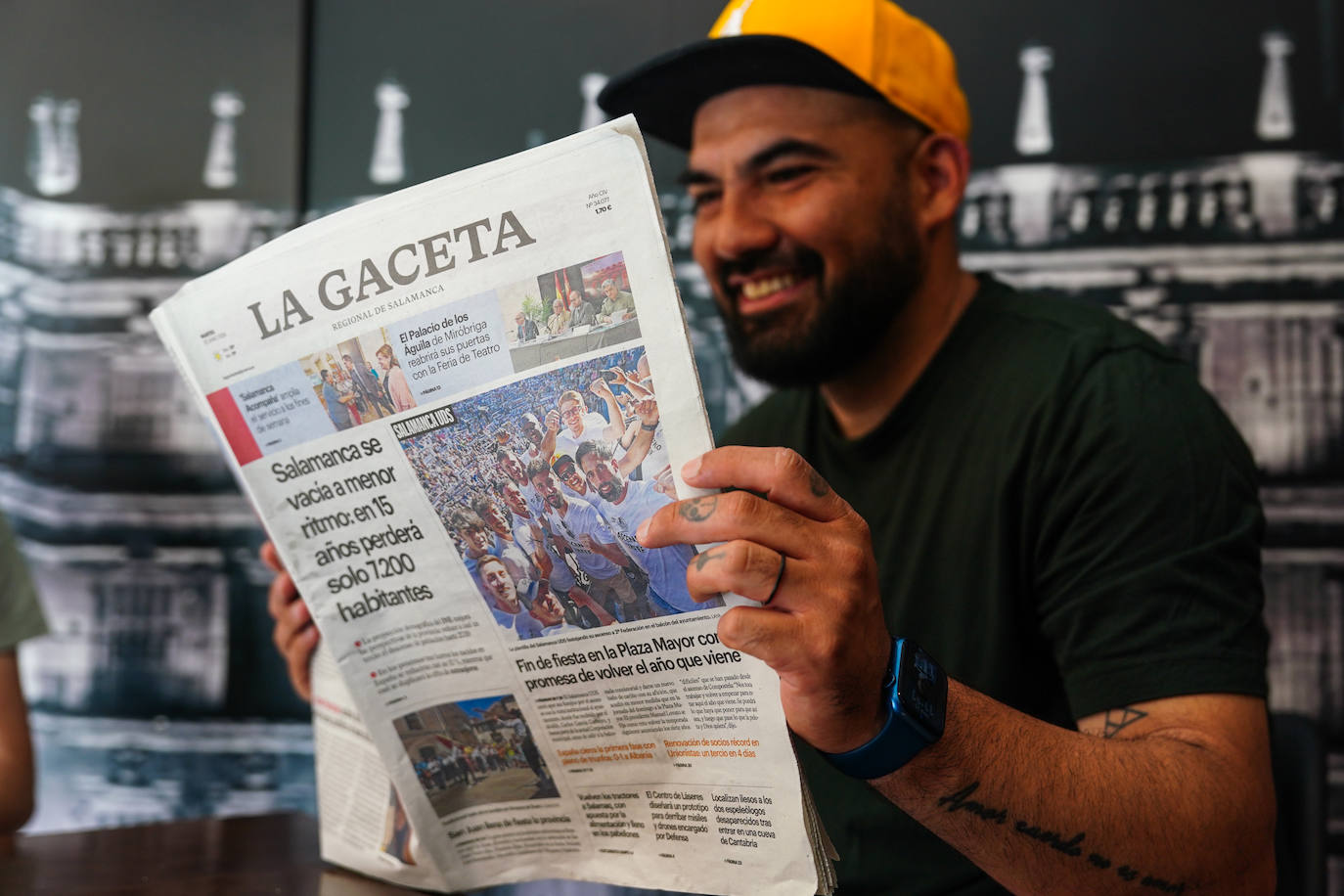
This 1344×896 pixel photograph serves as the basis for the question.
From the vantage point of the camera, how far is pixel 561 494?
0.60 m

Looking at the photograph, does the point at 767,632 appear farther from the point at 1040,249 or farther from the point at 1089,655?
Result: the point at 1040,249

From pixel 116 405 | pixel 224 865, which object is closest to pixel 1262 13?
pixel 224 865

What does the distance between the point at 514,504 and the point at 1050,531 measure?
0.48 m

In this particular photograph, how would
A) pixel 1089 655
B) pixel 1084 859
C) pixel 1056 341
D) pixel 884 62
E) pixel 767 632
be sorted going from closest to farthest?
pixel 767 632 → pixel 1084 859 → pixel 1089 655 → pixel 1056 341 → pixel 884 62

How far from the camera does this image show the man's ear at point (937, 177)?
3.83 ft

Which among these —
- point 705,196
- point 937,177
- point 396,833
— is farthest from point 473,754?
point 937,177

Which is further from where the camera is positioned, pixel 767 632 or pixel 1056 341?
pixel 1056 341

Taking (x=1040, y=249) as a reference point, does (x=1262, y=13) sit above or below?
above

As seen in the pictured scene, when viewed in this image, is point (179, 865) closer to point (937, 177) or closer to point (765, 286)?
point (765, 286)

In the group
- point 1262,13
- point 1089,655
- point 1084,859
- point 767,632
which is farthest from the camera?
point 1262,13

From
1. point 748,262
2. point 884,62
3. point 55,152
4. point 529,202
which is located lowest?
point 529,202

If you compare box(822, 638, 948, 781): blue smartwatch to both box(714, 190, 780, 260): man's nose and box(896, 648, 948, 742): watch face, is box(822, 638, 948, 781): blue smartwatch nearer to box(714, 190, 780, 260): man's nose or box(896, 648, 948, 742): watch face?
box(896, 648, 948, 742): watch face

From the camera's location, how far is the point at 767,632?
56 centimetres

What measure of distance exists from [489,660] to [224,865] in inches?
14.1
